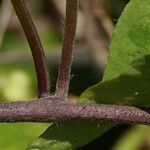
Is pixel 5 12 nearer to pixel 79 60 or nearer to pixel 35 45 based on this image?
pixel 79 60

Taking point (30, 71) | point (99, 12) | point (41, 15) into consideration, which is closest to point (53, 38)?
point (41, 15)

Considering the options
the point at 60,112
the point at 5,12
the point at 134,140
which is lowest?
the point at 134,140

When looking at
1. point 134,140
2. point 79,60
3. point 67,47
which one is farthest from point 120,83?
point 79,60

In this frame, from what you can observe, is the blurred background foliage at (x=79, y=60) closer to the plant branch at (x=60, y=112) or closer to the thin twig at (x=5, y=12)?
the thin twig at (x=5, y=12)

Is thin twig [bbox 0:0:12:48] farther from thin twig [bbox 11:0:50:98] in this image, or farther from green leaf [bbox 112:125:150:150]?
thin twig [bbox 11:0:50:98]

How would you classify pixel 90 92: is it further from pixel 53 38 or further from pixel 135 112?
pixel 53 38

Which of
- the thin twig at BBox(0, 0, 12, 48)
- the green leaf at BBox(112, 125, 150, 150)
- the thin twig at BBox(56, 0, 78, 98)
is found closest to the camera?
the thin twig at BBox(56, 0, 78, 98)

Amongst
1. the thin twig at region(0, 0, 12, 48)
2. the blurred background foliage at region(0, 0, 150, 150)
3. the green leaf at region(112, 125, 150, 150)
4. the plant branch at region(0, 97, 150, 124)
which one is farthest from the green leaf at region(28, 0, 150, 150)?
the thin twig at region(0, 0, 12, 48)
